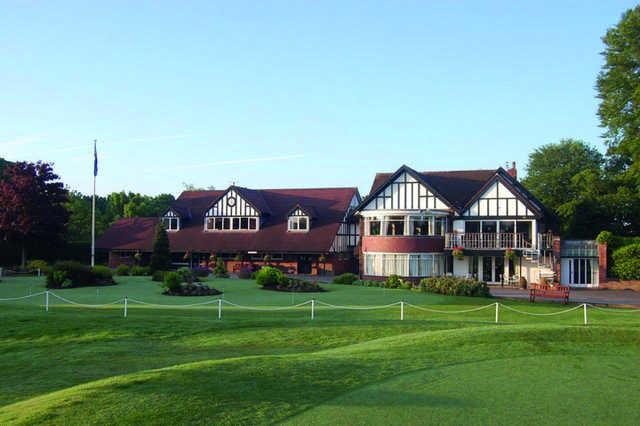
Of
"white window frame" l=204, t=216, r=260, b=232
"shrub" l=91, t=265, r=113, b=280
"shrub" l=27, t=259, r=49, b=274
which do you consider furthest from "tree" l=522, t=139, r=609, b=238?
"shrub" l=27, t=259, r=49, b=274

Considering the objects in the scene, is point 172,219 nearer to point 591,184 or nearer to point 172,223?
point 172,223

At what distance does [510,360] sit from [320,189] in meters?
41.1

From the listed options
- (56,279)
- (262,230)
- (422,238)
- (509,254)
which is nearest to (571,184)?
(509,254)

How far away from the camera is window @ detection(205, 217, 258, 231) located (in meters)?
49.1

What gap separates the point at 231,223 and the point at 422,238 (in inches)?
672

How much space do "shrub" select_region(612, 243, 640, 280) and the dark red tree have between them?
40.0 meters

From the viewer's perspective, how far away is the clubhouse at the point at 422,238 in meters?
39.0

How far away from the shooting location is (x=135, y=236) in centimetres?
5056

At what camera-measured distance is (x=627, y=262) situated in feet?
122

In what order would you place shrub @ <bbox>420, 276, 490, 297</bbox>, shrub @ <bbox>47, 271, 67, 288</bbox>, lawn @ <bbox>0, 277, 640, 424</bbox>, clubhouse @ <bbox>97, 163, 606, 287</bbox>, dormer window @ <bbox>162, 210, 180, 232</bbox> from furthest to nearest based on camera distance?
dormer window @ <bbox>162, 210, 180, 232</bbox> → clubhouse @ <bbox>97, 163, 606, 287</bbox> → shrub @ <bbox>47, 271, 67, 288</bbox> → shrub @ <bbox>420, 276, 490, 297</bbox> → lawn @ <bbox>0, 277, 640, 424</bbox>

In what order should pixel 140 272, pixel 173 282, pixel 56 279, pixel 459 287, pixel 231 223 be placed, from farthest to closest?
pixel 231 223 < pixel 140 272 < pixel 56 279 < pixel 459 287 < pixel 173 282

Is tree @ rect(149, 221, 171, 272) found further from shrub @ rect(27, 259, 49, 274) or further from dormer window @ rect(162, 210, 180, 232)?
dormer window @ rect(162, 210, 180, 232)

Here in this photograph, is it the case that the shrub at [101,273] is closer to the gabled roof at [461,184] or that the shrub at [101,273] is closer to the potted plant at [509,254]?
the gabled roof at [461,184]

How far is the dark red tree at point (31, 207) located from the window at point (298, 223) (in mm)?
18020
